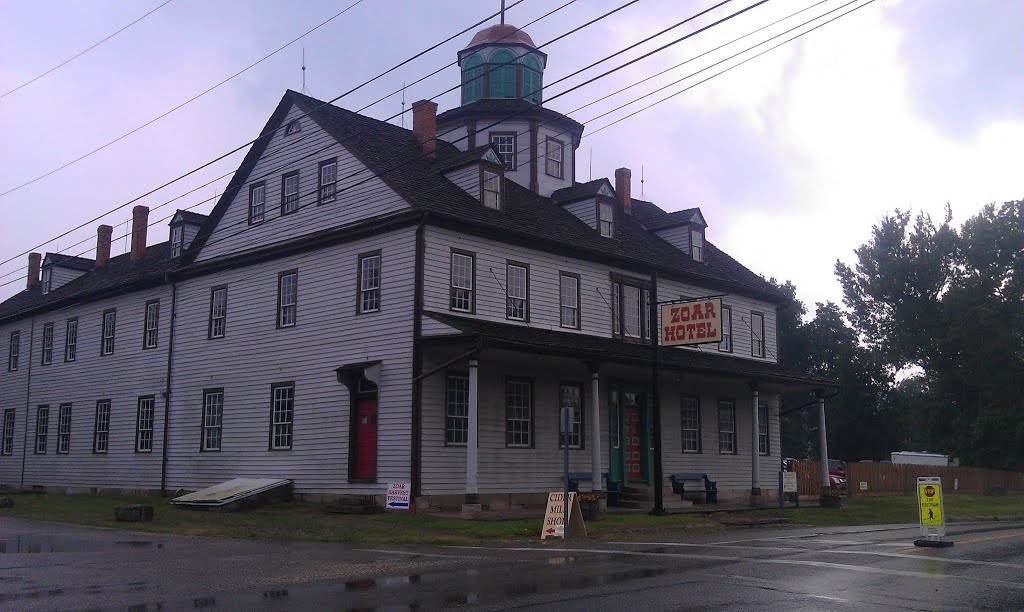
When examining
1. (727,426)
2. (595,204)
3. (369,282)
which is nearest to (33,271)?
(369,282)

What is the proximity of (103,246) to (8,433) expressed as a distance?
9.04 meters

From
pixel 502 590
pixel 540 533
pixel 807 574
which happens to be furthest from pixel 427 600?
pixel 540 533

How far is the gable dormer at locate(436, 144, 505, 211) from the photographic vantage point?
88.5 feet

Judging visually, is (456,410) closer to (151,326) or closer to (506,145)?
(506,145)

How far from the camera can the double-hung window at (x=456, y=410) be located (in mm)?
24031

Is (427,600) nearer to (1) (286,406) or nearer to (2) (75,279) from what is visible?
(1) (286,406)

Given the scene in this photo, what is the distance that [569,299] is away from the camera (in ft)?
92.8

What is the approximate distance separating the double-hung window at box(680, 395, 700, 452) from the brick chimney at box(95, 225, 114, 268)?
86.0ft

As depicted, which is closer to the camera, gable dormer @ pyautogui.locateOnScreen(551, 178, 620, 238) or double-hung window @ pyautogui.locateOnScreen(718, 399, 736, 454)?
gable dormer @ pyautogui.locateOnScreen(551, 178, 620, 238)

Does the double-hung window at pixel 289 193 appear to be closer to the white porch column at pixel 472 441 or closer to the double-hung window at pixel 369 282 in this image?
the double-hung window at pixel 369 282

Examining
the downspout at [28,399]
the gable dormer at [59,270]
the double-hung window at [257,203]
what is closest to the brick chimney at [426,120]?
the double-hung window at [257,203]

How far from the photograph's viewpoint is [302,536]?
741 inches

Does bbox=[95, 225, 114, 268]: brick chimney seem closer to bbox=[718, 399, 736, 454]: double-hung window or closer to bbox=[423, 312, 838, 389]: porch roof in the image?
bbox=[423, 312, 838, 389]: porch roof

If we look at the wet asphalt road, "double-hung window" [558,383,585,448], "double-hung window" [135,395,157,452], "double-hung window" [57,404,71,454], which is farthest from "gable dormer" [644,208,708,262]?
"double-hung window" [57,404,71,454]
